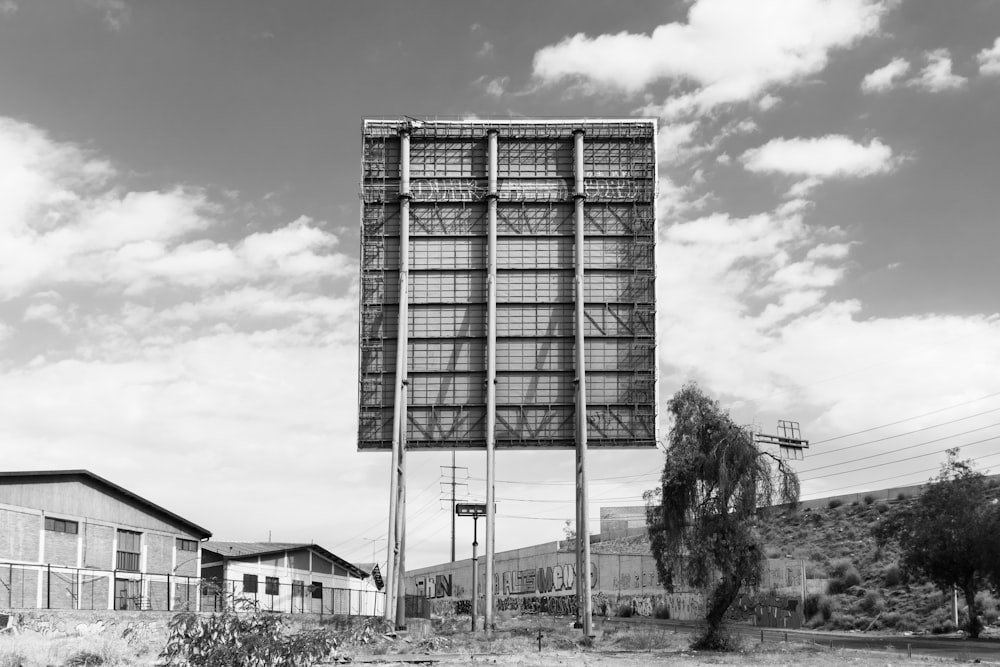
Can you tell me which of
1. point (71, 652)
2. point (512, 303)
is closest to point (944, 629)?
point (512, 303)

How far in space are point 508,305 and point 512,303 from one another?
0.62 ft

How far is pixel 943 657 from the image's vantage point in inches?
1350

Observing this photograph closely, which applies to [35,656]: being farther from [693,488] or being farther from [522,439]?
[693,488]

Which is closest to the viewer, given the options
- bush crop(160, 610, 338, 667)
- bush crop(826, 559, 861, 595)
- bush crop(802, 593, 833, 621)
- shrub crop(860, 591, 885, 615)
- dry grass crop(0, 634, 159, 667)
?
bush crop(160, 610, 338, 667)

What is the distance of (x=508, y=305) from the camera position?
1738 inches

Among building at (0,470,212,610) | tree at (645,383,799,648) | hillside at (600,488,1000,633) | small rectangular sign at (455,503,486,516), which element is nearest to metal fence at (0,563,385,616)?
building at (0,470,212,610)

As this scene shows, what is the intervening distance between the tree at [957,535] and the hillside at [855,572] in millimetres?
2844

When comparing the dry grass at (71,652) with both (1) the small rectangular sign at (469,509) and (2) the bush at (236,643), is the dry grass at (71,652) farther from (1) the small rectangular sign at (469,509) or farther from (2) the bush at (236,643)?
(1) the small rectangular sign at (469,509)

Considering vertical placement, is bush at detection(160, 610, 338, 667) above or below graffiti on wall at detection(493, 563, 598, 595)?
above

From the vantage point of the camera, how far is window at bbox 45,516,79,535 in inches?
2125

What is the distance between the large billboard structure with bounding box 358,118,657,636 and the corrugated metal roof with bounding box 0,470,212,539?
20.0 meters

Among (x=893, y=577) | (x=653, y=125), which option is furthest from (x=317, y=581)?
(x=653, y=125)

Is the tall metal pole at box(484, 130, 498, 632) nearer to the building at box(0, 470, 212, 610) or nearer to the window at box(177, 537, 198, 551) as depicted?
the building at box(0, 470, 212, 610)

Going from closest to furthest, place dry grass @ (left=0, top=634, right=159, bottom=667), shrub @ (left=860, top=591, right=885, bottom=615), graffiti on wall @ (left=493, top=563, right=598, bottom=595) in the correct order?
dry grass @ (left=0, top=634, right=159, bottom=667)
shrub @ (left=860, top=591, right=885, bottom=615)
graffiti on wall @ (left=493, top=563, right=598, bottom=595)
